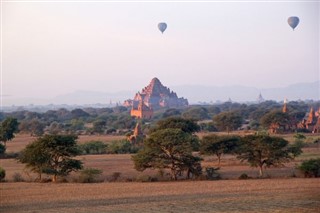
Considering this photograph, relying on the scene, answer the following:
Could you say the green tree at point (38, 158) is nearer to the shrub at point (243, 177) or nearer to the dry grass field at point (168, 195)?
the dry grass field at point (168, 195)

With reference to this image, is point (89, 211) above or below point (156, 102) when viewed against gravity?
below

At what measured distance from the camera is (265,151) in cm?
2442

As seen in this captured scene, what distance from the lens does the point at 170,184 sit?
72.0 ft

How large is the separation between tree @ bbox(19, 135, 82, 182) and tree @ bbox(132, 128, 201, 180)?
2953mm

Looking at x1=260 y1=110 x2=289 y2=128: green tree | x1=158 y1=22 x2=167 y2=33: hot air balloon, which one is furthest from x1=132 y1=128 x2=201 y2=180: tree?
x1=158 y1=22 x2=167 y2=33: hot air balloon

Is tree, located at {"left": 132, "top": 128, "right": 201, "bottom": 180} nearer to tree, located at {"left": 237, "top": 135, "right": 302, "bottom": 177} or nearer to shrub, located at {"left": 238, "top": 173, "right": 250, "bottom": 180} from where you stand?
shrub, located at {"left": 238, "top": 173, "right": 250, "bottom": 180}

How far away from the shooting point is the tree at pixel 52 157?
23078mm

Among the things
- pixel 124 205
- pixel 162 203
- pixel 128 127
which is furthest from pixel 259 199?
pixel 128 127

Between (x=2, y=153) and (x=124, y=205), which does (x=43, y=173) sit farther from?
(x=2, y=153)

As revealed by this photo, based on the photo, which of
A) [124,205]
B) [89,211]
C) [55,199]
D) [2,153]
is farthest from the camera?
[2,153]

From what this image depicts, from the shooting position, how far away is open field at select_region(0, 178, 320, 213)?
1580cm

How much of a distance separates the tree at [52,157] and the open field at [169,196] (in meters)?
1.22

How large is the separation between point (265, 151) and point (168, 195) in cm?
745

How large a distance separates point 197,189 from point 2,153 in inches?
783
